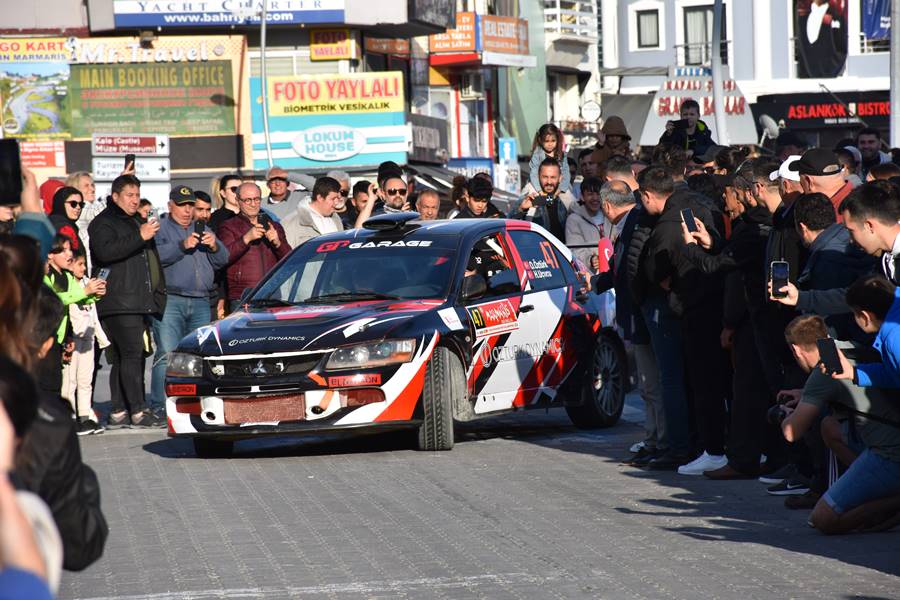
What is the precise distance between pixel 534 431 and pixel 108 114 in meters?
31.3

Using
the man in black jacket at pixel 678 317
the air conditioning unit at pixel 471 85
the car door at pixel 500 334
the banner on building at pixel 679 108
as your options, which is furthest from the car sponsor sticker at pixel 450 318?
the air conditioning unit at pixel 471 85

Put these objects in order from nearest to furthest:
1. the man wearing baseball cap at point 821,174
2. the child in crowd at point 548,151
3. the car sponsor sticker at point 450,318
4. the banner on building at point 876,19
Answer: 1. the man wearing baseball cap at point 821,174
2. the car sponsor sticker at point 450,318
3. the child in crowd at point 548,151
4. the banner on building at point 876,19

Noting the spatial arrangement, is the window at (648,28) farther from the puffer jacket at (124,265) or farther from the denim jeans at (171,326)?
the puffer jacket at (124,265)

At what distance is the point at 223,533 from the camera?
9.13 m

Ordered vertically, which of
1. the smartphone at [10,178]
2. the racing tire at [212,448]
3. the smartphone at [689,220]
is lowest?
the racing tire at [212,448]

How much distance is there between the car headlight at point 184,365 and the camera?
12.0 meters

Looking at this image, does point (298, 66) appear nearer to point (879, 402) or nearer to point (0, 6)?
point (0, 6)

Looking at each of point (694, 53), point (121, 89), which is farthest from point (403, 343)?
point (694, 53)

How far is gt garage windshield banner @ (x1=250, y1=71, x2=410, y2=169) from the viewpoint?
42.7m

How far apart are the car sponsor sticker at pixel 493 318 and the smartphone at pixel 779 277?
130 inches

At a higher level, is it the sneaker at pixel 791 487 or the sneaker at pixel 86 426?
the sneaker at pixel 791 487

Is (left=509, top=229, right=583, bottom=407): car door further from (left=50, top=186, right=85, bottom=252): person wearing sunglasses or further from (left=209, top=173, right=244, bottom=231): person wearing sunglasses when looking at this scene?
(left=50, top=186, right=85, bottom=252): person wearing sunglasses

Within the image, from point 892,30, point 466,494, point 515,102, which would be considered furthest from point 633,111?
point 466,494

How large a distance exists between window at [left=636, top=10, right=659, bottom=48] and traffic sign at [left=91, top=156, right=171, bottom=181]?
135 feet
